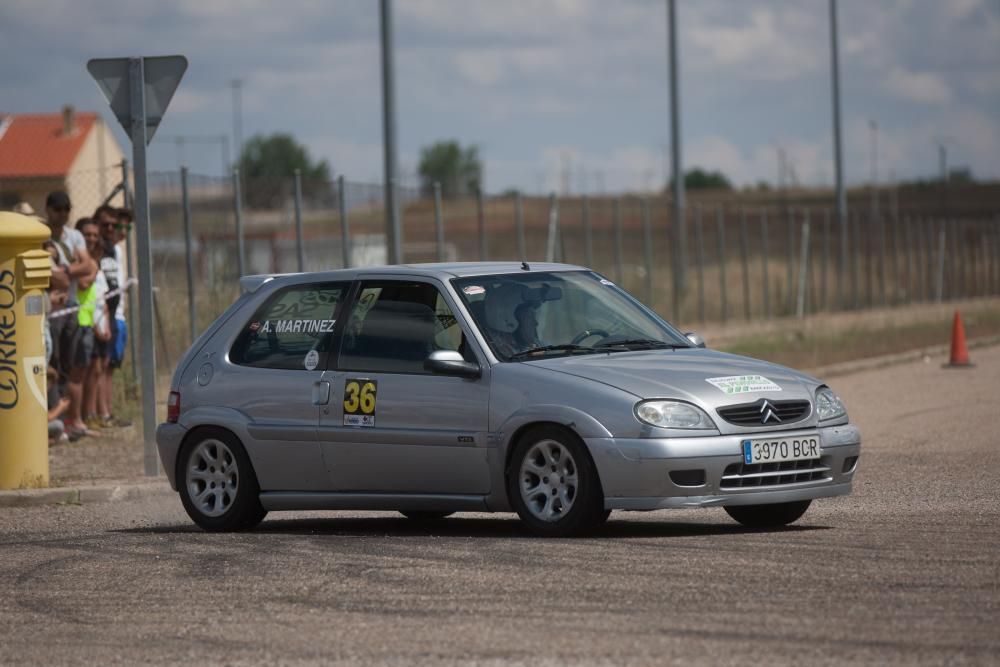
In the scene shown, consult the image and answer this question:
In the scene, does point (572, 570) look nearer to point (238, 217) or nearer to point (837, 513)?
point (837, 513)

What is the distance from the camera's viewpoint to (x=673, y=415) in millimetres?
9164

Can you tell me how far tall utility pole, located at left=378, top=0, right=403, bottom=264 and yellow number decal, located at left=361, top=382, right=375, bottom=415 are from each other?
972 cm

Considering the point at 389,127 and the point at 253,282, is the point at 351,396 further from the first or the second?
the point at 389,127

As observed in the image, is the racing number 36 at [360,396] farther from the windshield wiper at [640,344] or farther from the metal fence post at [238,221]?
the metal fence post at [238,221]

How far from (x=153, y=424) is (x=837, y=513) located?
5.82 m

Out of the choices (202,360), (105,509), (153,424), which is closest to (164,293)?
(153,424)

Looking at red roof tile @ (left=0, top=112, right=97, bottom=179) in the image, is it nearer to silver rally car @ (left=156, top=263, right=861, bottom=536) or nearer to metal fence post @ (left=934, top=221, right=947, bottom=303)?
metal fence post @ (left=934, top=221, right=947, bottom=303)

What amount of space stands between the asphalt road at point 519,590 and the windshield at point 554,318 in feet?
3.35

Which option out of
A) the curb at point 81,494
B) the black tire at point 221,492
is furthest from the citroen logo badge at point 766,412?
the curb at point 81,494

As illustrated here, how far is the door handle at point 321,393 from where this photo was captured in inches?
412

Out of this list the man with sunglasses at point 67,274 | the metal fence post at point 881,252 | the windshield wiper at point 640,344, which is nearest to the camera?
the windshield wiper at point 640,344

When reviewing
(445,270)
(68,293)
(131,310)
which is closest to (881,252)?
(131,310)

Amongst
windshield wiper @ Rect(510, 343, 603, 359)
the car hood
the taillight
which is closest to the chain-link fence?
the taillight

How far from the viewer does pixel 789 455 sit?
9.40m
